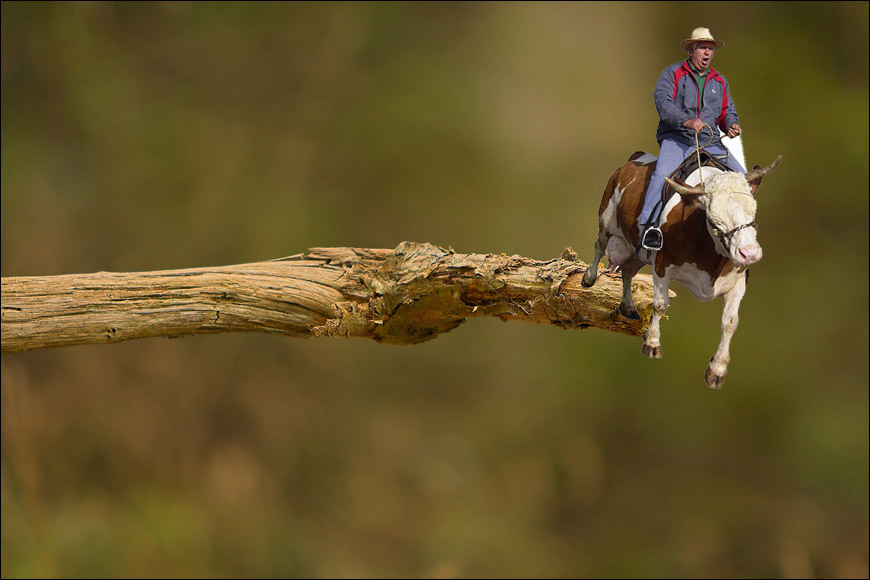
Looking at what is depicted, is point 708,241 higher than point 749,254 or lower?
higher

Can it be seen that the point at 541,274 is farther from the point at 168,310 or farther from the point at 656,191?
the point at 168,310

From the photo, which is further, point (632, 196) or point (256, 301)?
point (256, 301)

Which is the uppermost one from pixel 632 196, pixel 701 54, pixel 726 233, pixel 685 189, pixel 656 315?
A: pixel 701 54

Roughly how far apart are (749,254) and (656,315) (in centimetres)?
43

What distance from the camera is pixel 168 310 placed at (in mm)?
5676

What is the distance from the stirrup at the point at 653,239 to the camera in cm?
323

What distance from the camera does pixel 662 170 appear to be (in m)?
3.29

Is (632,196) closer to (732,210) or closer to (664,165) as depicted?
(664,165)

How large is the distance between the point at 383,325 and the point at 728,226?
3.16 m

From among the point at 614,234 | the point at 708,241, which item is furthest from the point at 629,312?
the point at 708,241

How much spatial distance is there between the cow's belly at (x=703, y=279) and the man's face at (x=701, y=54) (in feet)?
2.50

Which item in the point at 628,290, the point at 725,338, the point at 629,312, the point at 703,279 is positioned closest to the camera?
the point at 725,338

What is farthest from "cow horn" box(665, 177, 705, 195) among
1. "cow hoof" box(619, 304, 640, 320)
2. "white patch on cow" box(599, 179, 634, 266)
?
"cow hoof" box(619, 304, 640, 320)

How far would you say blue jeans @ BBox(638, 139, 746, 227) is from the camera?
10.7ft
